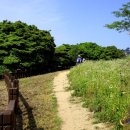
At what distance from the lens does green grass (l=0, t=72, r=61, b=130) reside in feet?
38.9

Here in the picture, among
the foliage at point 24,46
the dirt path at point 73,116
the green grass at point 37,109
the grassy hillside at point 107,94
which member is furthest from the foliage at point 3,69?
the dirt path at point 73,116

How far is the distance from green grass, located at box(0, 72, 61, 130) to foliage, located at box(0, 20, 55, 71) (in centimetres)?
1108

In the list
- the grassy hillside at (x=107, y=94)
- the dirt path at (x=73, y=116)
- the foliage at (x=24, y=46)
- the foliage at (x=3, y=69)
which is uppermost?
the foliage at (x=24, y=46)

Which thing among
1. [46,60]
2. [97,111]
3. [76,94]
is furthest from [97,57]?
[97,111]

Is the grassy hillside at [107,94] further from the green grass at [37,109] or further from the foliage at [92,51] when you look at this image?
the foliage at [92,51]

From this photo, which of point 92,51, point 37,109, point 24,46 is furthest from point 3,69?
point 92,51

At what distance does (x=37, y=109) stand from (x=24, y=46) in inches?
763

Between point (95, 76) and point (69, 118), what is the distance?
5.47 metres

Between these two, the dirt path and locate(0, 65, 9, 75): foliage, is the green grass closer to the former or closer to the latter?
the dirt path

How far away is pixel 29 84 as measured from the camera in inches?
828

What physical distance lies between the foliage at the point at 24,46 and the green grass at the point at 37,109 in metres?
11.1

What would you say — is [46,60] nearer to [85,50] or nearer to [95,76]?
[95,76]

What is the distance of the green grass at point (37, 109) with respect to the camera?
1187 centimetres

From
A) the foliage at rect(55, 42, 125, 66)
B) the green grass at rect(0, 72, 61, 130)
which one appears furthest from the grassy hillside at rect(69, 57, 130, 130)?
the foliage at rect(55, 42, 125, 66)
